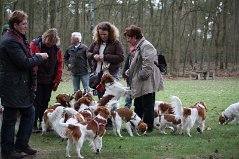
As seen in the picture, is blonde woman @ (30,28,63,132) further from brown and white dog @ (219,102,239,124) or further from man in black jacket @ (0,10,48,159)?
brown and white dog @ (219,102,239,124)

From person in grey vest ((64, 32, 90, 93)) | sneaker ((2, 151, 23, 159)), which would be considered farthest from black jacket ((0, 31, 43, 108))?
person in grey vest ((64, 32, 90, 93))

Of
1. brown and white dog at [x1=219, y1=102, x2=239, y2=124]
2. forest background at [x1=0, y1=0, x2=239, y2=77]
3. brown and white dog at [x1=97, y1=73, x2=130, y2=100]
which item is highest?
forest background at [x1=0, y1=0, x2=239, y2=77]

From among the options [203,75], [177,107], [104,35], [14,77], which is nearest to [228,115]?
[177,107]

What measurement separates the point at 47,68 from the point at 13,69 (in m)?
2.53

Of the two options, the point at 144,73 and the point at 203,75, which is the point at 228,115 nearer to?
the point at 144,73

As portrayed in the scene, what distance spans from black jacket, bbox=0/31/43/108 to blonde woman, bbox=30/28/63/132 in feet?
7.20

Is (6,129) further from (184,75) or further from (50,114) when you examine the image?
(184,75)

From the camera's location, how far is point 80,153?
6.60m

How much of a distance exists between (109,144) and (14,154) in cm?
197

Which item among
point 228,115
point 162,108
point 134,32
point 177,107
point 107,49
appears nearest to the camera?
point 134,32

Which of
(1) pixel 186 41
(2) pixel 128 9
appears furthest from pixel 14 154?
(1) pixel 186 41

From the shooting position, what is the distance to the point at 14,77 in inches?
226

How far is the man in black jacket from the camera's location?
5.73 m

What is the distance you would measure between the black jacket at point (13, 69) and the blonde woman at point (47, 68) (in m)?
2.19
